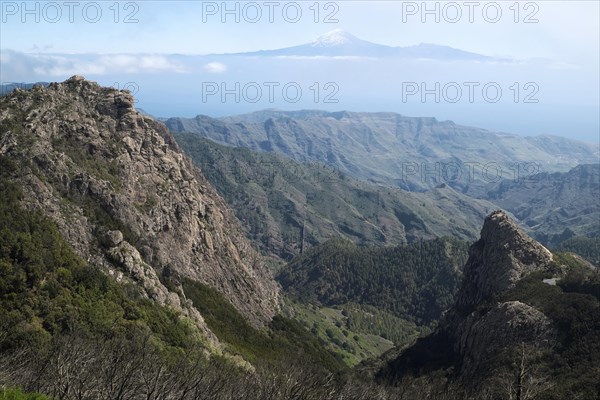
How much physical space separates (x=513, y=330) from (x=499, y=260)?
28.1 metres

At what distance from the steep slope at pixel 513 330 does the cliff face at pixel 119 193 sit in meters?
38.1

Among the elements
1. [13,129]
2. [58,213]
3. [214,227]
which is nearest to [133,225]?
[58,213]

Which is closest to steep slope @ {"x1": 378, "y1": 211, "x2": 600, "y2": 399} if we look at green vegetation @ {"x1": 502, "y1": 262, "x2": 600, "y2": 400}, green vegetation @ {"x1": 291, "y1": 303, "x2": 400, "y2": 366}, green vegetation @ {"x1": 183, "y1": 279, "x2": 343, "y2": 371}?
green vegetation @ {"x1": 502, "y1": 262, "x2": 600, "y2": 400}

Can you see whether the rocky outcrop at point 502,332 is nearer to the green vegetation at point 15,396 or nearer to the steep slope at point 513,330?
the steep slope at point 513,330

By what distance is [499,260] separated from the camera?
101m

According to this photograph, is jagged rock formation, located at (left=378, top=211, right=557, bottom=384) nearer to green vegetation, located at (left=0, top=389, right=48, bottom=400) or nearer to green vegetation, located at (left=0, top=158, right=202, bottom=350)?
green vegetation, located at (left=0, top=158, right=202, bottom=350)

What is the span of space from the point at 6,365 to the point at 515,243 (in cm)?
8468

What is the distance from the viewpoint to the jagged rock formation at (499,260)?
319 feet

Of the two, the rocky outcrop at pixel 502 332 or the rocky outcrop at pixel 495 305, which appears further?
the rocky outcrop at pixel 495 305

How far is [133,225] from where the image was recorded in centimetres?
9119

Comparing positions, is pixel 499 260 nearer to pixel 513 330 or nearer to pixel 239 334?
pixel 513 330

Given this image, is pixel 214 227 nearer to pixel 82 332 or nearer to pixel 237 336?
pixel 237 336

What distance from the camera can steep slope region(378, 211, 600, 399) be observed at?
61.1m

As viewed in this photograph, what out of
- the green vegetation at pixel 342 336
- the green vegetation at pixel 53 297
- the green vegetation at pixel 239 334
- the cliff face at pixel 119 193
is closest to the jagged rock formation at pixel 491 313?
the green vegetation at pixel 239 334
